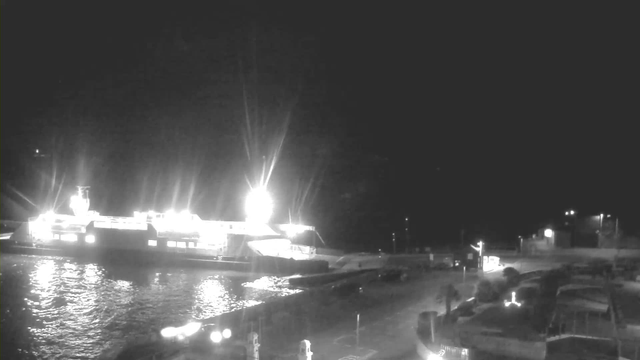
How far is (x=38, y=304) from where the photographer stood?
10.9 m

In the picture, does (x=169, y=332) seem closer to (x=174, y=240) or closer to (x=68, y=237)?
(x=174, y=240)

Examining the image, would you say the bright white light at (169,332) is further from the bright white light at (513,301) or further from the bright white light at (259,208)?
the bright white light at (259,208)

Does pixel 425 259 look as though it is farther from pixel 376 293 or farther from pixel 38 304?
pixel 38 304

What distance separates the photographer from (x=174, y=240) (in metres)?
16.6

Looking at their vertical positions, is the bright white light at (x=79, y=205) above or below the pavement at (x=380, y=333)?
above

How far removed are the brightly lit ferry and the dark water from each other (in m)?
0.78

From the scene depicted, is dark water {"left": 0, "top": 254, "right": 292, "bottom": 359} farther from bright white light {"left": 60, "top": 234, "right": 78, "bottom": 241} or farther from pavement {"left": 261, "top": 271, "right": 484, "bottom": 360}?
pavement {"left": 261, "top": 271, "right": 484, "bottom": 360}

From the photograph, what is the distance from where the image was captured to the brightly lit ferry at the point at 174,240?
49.7ft

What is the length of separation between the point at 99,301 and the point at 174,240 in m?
5.56

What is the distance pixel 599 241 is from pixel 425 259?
714cm

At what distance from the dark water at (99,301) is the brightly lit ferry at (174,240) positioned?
0.78 metres

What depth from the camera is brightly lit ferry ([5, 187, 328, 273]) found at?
596 inches

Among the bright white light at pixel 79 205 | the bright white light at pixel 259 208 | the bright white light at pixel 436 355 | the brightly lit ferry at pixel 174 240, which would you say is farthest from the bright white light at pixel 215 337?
the bright white light at pixel 79 205

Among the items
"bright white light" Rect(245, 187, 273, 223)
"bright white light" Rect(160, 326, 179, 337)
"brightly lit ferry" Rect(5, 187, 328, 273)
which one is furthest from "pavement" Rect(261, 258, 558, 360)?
"bright white light" Rect(245, 187, 273, 223)
